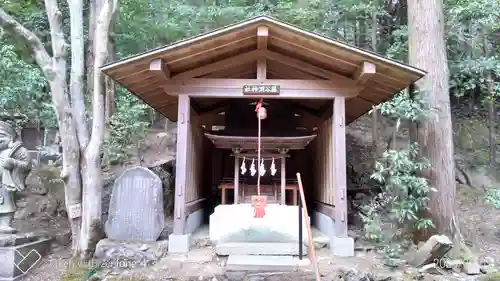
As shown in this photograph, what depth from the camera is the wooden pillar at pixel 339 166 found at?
5.84 meters

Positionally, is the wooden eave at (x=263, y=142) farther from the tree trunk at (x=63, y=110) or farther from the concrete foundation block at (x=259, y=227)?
the tree trunk at (x=63, y=110)

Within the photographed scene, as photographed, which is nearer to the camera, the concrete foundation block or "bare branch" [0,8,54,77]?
the concrete foundation block

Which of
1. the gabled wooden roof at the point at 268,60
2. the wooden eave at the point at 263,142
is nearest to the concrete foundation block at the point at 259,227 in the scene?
the wooden eave at the point at 263,142

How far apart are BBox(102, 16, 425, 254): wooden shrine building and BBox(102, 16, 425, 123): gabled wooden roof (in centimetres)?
2

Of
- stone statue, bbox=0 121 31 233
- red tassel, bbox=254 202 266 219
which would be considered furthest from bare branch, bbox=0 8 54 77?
red tassel, bbox=254 202 266 219

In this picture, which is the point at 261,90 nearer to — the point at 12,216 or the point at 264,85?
the point at 264,85

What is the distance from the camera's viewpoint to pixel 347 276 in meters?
5.09

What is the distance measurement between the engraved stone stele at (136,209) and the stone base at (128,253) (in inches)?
6.9

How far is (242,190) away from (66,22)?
7830 mm

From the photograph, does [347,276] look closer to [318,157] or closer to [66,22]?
[318,157]

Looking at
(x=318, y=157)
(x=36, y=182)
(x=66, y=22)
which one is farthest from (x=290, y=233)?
(x=66, y=22)

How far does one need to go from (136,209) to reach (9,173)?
8.41 feet

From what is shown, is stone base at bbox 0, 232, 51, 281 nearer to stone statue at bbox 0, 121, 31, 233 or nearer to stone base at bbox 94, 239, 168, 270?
stone statue at bbox 0, 121, 31, 233

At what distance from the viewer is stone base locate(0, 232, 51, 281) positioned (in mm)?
6164
